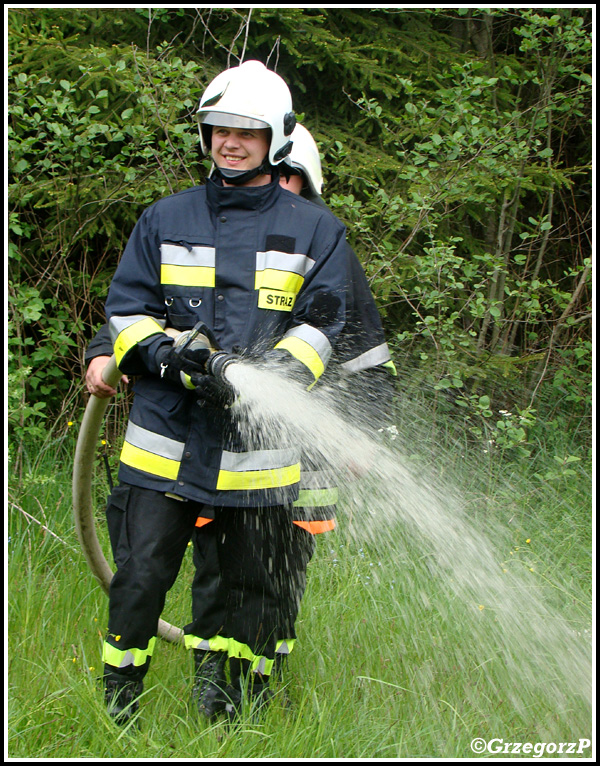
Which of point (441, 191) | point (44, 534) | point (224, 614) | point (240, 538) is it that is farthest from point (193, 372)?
point (441, 191)

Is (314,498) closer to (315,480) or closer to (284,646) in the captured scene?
(315,480)

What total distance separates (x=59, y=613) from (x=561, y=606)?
237 centimetres

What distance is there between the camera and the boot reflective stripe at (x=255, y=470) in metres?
2.71

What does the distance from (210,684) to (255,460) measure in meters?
0.95

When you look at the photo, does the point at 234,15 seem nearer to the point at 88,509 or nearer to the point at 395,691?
the point at 88,509

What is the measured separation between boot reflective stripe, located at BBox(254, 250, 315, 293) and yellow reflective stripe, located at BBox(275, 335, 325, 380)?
200mm

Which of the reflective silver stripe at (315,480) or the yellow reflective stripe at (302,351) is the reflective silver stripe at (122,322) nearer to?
the yellow reflective stripe at (302,351)

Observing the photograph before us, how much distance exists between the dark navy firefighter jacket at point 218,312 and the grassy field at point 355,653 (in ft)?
2.58

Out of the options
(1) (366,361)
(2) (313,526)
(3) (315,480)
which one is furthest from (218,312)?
(2) (313,526)

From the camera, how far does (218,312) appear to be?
275 centimetres

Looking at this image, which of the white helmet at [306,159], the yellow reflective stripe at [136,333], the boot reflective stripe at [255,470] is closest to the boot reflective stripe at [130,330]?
the yellow reflective stripe at [136,333]

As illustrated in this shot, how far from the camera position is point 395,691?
304 cm

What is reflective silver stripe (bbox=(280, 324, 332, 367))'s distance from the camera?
270cm

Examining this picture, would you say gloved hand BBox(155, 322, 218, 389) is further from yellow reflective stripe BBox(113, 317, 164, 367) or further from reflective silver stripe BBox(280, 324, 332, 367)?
reflective silver stripe BBox(280, 324, 332, 367)
